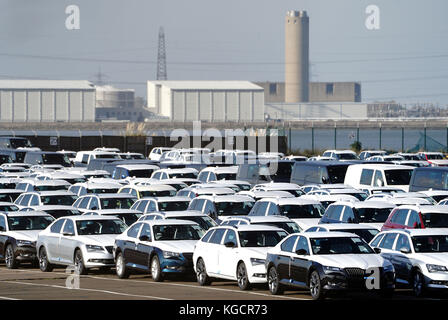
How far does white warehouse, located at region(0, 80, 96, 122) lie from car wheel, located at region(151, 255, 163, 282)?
17230 cm

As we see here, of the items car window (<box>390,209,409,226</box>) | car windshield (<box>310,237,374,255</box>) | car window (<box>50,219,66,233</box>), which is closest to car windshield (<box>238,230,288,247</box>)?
car windshield (<box>310,237,374,255</box>)

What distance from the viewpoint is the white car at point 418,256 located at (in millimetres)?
19938

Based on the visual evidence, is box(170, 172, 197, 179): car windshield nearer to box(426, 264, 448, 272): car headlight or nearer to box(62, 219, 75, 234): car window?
box(62, 219, 75, 234): car window

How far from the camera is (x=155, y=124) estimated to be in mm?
197500

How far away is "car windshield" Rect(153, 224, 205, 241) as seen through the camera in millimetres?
24031

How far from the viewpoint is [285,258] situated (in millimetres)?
20500

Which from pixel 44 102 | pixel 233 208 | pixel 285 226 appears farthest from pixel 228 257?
pixel 44 102

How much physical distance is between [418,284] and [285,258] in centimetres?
249

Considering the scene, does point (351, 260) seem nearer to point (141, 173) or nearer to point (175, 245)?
point (175, 245)

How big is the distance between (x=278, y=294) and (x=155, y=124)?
17748 centimetres

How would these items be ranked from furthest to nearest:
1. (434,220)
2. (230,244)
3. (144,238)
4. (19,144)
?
(19,144), (434,220), (144,238), (230,244)

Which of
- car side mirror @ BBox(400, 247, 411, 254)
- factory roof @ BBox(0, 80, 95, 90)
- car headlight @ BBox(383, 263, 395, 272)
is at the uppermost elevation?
factory roof @ BBox(0, 80, 95, 90)

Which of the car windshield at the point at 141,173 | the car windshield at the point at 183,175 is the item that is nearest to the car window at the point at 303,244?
the car windshield at the point at 183,175
